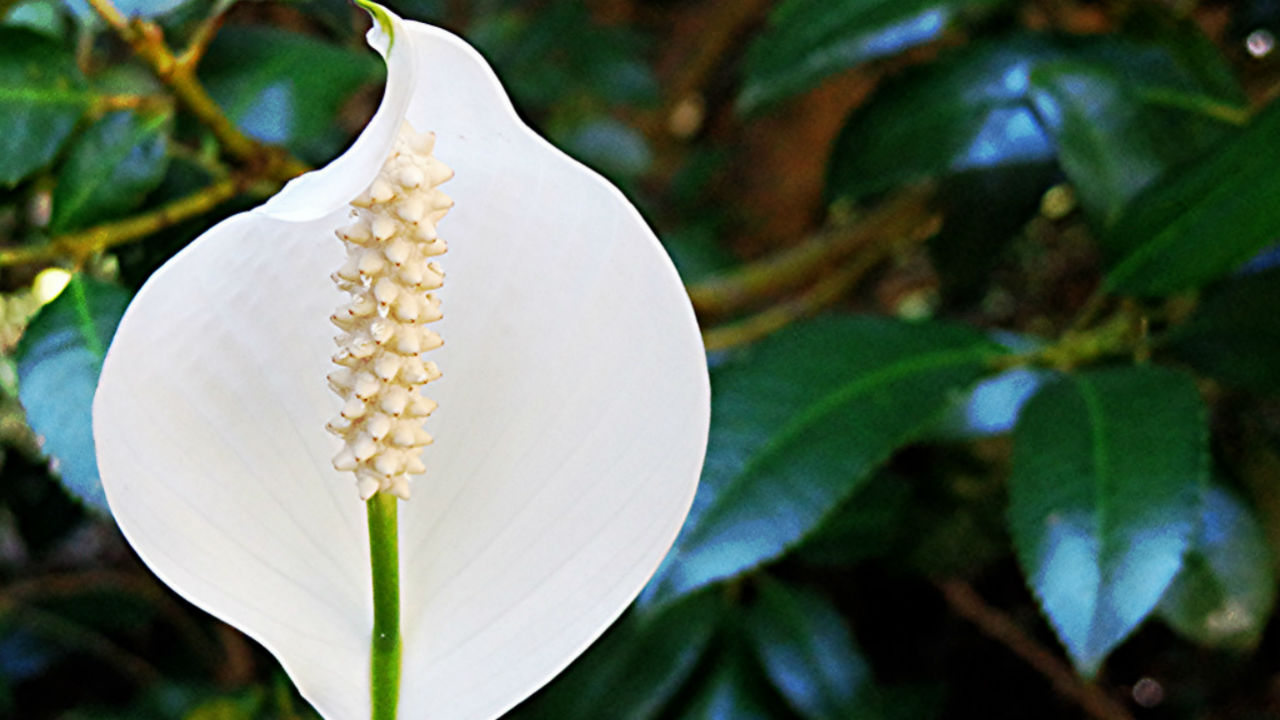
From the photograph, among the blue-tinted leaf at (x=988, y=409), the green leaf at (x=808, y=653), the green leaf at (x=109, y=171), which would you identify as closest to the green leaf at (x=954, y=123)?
the blue-tinted leaf at (x=988, y=409)

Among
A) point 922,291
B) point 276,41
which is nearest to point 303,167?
point 276,41

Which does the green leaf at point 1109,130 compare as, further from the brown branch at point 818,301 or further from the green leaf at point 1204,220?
the brown branch at point 818,301

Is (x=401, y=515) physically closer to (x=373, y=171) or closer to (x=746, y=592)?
(x=373, y=171)

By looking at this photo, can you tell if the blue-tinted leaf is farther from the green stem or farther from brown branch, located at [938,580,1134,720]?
the green stem

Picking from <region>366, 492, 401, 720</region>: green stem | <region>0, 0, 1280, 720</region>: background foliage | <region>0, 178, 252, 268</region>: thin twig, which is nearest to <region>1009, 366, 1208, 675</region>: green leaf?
<region>0, 0, 1280, 720</region>: background foliage

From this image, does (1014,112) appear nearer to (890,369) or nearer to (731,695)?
(890,369)

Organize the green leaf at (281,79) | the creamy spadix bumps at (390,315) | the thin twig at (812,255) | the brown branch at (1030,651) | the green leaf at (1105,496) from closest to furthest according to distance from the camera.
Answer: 1. the creamy spadix bumps at (390,315)
2. the green leaf at (1105,496)
3. the green leaf at (281,79)
4. the brown branch at (1030,651)
5. the thin twig at (812,255)

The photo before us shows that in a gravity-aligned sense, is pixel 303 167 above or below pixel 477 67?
below

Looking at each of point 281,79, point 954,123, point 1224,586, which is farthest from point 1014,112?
Result: point 281,79
